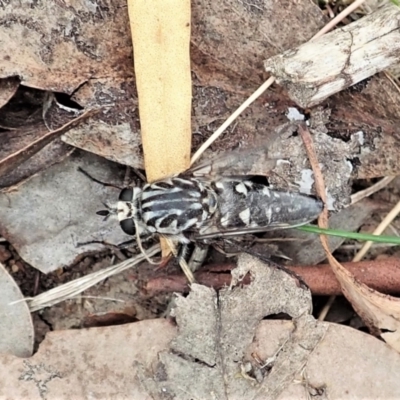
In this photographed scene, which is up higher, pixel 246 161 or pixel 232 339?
pixel 246 161

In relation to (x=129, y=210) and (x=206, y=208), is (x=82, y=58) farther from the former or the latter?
(x=206, y=208)

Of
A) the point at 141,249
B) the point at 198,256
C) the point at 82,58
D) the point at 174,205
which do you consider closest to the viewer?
the point at 82,58

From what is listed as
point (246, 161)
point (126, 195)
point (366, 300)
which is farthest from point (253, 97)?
point (366, 300)

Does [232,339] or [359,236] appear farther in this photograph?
[359,236]

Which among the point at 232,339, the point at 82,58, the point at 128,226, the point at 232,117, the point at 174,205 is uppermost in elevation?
the point at 82,58

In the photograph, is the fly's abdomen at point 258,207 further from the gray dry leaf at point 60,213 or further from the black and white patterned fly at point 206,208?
the gray dry leaf at point 60,213

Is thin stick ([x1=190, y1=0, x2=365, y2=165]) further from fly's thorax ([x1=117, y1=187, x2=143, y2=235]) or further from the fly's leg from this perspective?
the fly's leg

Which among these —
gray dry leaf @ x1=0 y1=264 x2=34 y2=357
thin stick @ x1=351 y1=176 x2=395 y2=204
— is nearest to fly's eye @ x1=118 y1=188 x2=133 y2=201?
gray dry leaf @ x1=0 y1=264 x2=34 y2=357

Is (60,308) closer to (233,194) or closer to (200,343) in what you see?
(200,343)
